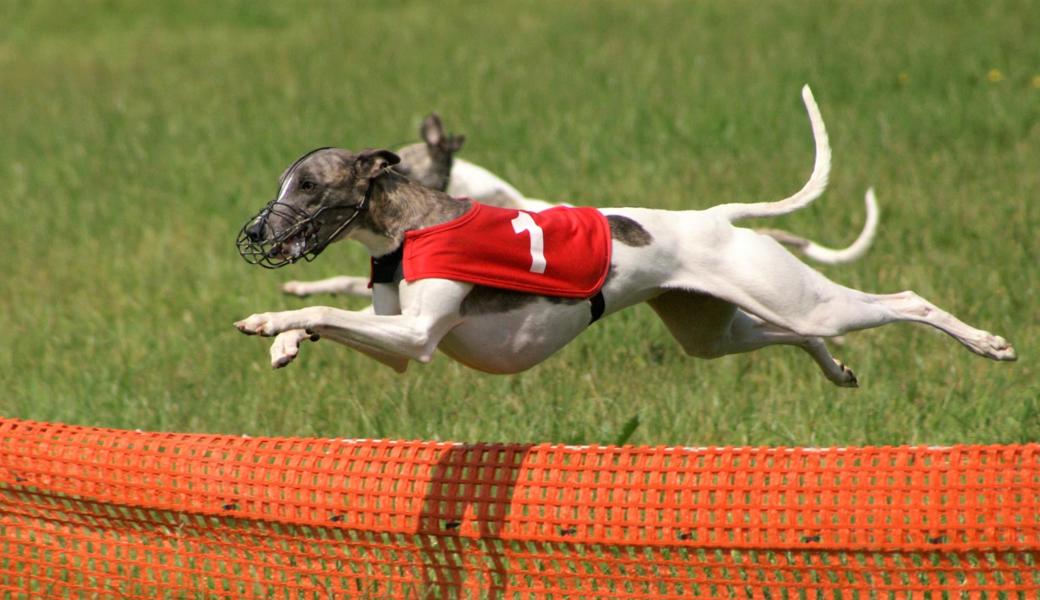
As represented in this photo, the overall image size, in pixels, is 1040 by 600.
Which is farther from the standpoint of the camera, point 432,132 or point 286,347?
point 432,132

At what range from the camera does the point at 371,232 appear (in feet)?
15.7

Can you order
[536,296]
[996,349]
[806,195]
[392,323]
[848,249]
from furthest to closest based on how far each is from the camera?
[848,249] < [806,195] < [996,349] < [536,296] < [392,323]

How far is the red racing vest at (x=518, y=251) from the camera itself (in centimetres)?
466

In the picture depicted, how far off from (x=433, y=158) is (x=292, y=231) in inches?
145

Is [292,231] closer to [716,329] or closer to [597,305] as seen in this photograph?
[597,305]

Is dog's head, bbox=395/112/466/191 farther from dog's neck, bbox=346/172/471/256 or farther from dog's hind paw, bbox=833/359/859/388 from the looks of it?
dog's neck, bbox=346/172/471/256

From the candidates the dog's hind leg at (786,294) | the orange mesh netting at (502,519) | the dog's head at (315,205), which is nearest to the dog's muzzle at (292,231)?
the dog's head at (315,205)

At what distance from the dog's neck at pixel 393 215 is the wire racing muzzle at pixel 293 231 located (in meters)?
0.06

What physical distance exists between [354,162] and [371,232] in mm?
270

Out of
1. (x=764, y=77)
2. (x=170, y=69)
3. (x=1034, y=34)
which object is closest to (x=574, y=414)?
(x=764, y=77)

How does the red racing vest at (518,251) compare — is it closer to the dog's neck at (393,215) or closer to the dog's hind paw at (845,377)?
the dog's neck at (393,215)

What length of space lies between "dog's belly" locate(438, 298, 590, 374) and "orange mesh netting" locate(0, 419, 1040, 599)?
0.36 m

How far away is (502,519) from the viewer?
455cm

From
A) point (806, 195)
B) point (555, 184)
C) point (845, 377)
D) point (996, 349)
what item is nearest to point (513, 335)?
point (806, 195)
